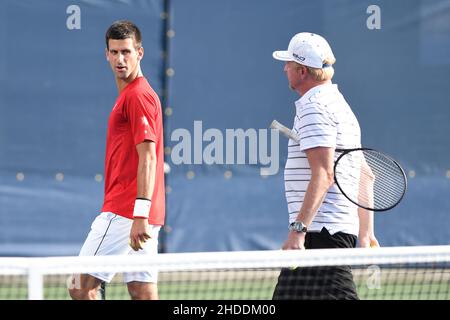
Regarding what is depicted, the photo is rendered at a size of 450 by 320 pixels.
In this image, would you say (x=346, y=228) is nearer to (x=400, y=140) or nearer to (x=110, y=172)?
(x=110, y=172)

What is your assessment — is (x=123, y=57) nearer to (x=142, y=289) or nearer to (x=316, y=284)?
(x=142, y=289)

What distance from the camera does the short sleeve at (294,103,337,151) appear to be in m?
4.94

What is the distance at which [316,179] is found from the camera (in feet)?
16.0

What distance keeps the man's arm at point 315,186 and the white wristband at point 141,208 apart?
635 mm

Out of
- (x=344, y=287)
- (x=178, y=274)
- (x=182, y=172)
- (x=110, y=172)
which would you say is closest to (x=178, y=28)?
(x=182, y=172)

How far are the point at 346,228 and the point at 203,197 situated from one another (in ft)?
10.8

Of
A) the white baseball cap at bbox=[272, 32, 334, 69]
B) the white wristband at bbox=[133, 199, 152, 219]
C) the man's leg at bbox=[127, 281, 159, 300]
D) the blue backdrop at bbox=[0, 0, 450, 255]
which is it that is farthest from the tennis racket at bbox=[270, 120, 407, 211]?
the blue backdrop at bbox=[0, 0, 450, 255]

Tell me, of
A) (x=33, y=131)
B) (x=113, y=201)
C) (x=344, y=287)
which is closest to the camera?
(x=344, y=287)

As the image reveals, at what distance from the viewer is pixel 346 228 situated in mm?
5113

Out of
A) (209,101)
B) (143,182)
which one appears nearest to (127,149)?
(143,182)

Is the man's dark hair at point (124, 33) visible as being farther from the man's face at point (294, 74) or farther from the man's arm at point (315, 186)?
the man's arm at point (315, 186)

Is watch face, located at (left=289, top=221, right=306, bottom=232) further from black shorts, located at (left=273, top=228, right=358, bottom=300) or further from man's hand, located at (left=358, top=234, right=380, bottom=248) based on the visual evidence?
man's hand, located at (left=358, top=234, right=380, bottom=248)

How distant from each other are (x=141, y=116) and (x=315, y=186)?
88 centimetres

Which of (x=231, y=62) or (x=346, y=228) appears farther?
(x=231, y=62)
